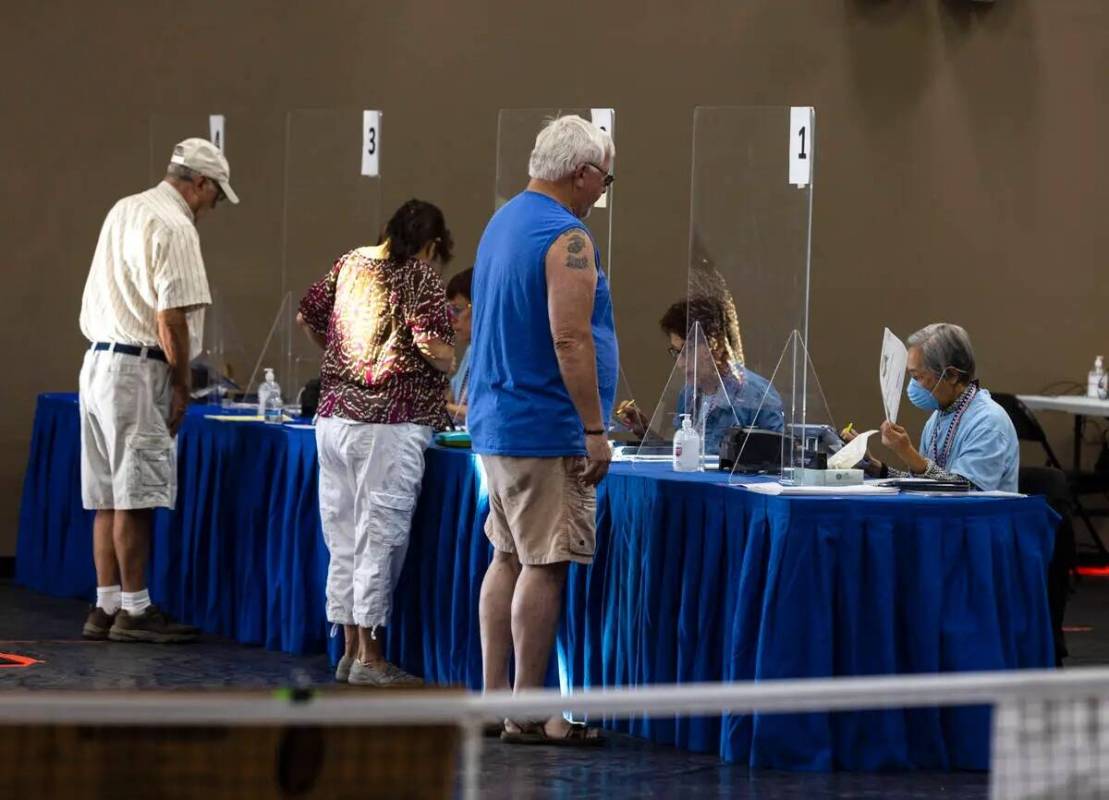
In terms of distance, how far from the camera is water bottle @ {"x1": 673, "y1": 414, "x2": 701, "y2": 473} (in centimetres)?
425

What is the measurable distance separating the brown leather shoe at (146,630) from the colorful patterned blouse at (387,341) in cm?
111

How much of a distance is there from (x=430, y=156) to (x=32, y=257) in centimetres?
163

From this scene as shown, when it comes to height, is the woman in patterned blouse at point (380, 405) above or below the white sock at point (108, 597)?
above

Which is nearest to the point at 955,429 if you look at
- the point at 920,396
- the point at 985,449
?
the point at 985,449

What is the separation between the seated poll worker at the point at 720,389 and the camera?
4.32 meters

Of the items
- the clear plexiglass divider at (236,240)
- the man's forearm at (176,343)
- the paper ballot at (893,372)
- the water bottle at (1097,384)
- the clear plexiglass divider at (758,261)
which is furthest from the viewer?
the water bottle at (1097,384)

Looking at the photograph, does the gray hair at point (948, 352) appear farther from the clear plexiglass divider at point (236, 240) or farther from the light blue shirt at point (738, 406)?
the clear plexiglass divider at point (236, 240)

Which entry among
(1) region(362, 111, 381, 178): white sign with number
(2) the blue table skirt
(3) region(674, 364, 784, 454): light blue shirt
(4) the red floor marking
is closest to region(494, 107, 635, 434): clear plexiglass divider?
(3) region(674, 364, 784, 454): light blue shirt

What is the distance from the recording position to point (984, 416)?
429 cm

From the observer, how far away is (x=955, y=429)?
14.2ft

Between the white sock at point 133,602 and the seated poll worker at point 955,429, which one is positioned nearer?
the seated poll worker at point 955,429

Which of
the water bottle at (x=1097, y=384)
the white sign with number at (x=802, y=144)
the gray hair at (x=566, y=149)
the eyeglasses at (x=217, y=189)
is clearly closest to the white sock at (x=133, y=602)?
the eyeglasses at (x=217, y=189)

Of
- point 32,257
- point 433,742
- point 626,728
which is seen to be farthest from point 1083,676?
point 32,257

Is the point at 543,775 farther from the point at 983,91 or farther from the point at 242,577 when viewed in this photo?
the point at 983,91
